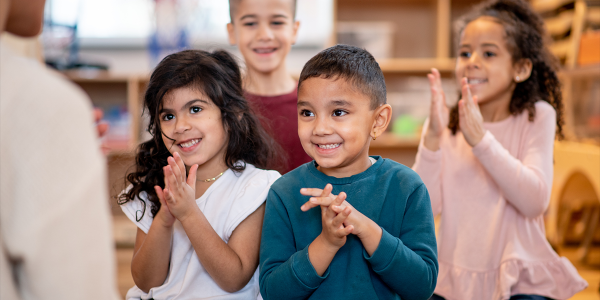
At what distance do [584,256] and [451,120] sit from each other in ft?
5.41

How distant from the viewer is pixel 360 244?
0.95 m

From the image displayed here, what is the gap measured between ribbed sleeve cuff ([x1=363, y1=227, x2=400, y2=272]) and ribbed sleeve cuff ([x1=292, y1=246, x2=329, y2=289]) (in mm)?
102

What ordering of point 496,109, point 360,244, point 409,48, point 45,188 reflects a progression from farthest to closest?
1. point 409,48
2. point 496,109
3. point 360,244
4. point 45,188

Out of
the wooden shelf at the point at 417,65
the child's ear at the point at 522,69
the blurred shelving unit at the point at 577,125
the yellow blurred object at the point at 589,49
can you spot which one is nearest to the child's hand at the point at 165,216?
the child's ear at the point at 522,69

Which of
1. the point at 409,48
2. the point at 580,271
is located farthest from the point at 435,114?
the point at 409,48

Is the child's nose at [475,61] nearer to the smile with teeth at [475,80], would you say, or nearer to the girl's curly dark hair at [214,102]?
the smile with teeth at [475,80]

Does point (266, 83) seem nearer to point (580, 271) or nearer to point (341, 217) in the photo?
point (341, 217)

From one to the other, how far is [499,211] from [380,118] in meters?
0.50

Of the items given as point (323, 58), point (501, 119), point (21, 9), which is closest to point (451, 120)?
point (501, 119)

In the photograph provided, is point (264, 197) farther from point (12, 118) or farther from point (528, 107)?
point (528, 107)

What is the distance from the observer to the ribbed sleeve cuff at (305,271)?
2.91ft

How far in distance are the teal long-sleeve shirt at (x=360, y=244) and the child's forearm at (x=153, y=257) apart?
0.76 ft

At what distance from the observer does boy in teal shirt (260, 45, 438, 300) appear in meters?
0.89

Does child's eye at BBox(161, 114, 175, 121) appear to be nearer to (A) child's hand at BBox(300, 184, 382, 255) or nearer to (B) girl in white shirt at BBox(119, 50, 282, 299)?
(B) girl in white shirt at BBox(119, 50, 282, 299)
